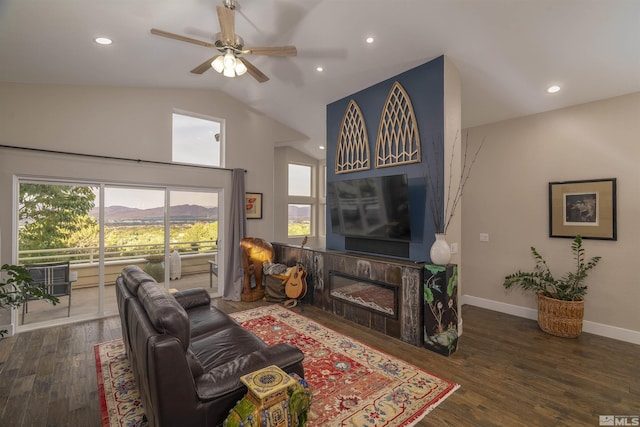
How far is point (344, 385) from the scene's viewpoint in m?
2.53

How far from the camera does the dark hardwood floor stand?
7.13ft

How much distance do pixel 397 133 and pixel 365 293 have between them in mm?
2188

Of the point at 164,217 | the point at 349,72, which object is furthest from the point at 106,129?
the point at 349,72

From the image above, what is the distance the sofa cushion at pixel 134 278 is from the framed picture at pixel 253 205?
117 inches

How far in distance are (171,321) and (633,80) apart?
5.02 m

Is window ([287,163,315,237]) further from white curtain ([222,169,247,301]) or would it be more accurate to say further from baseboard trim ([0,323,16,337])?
baseboard trim ([0,323,16,337])

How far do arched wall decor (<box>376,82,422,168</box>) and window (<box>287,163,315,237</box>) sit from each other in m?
3.87

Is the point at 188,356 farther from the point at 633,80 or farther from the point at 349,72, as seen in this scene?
the point at 633,80

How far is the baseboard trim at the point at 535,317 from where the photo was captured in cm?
343

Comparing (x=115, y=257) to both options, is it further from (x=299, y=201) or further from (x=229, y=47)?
(x=299, y=201)

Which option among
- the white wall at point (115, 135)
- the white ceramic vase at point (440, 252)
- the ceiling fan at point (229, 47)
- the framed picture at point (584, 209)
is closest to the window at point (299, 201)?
the white wall at point (115, 135)

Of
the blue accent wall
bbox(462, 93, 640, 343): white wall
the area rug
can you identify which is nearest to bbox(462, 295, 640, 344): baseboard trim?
bbox(462, 93, 640, 343): white wall

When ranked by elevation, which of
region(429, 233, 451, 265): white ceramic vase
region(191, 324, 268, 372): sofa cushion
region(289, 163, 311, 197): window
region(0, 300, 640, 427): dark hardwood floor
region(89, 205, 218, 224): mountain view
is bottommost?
region(0, 300, 640, 427): dark hardwood floor

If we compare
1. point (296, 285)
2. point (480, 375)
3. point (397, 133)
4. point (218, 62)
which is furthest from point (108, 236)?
point (480, 375)
